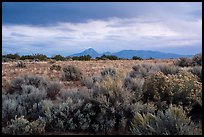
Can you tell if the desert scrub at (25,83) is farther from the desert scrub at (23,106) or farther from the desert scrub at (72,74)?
the desert scrub at (72,74)

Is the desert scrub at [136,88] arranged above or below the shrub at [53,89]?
above

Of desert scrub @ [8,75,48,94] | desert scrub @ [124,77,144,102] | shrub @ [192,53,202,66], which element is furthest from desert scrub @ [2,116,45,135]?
shrub @ [192,53,202,66]

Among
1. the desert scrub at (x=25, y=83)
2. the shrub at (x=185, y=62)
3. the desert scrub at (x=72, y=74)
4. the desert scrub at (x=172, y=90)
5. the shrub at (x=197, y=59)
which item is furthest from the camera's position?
the shrub at (x=185, y=62)

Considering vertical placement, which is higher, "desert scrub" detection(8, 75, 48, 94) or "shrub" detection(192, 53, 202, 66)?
"shrub" detection(192, 53, 202, 66)

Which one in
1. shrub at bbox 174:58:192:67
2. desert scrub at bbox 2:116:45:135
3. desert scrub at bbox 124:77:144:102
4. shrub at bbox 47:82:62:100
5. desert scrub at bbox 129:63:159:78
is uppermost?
shrub at bbox 174:58:192:67

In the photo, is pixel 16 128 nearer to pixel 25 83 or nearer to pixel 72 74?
pixel 25 83

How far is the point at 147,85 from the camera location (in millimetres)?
9930

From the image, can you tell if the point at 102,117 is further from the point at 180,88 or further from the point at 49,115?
the point at 180,88

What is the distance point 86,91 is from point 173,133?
336 cm

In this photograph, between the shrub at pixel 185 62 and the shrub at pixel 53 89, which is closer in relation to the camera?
the shrub at pixel 53 89

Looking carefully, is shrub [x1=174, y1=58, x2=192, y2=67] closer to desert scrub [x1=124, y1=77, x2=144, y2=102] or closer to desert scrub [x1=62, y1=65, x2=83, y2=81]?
desert scrub [x1=62, y1=65, x2=83, y2=81]

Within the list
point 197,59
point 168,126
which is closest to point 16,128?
point 168,126

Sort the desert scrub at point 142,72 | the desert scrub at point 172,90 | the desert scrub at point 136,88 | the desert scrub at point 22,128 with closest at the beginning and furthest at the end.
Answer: the desert scrub at point 22,128
the desert scrub at point 172,90
the desert scrub at point 136,88
the desert scrub at point 142,72

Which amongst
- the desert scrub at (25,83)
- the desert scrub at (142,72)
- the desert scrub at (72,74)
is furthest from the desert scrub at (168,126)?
the desert scrub at (72,74)
